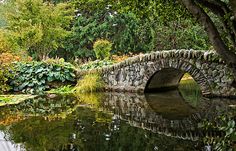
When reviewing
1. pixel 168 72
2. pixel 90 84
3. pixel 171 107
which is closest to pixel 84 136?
pixel 171 107

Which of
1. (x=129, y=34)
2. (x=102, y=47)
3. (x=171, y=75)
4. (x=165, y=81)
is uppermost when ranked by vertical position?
(x=129, y=34)

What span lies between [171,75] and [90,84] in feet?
10.7

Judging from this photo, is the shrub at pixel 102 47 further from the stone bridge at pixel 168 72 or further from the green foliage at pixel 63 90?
the green foliage at pixel 63 90

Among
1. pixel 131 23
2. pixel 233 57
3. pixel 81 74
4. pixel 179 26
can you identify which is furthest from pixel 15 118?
pixel 131 23

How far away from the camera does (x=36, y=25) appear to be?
2144 cm

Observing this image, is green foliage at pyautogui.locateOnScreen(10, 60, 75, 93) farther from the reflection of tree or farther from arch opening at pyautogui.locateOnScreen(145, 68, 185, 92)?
the reflection of tree

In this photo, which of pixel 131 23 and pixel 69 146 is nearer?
pixel 69 146

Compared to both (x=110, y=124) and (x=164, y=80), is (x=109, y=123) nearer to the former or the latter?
(x=110, y=124)

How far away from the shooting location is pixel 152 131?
21.0 ft

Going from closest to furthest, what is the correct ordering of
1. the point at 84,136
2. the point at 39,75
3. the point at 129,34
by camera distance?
1. the point at 84,136
2. the point at 39,75
3. the point at 129,34

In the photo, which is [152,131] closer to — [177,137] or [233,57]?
[177,137]

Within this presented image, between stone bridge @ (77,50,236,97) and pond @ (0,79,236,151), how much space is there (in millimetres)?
860

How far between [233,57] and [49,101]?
8.20 m

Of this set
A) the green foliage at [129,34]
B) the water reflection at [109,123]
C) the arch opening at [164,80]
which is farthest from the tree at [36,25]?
the water reflection at [109,123]
